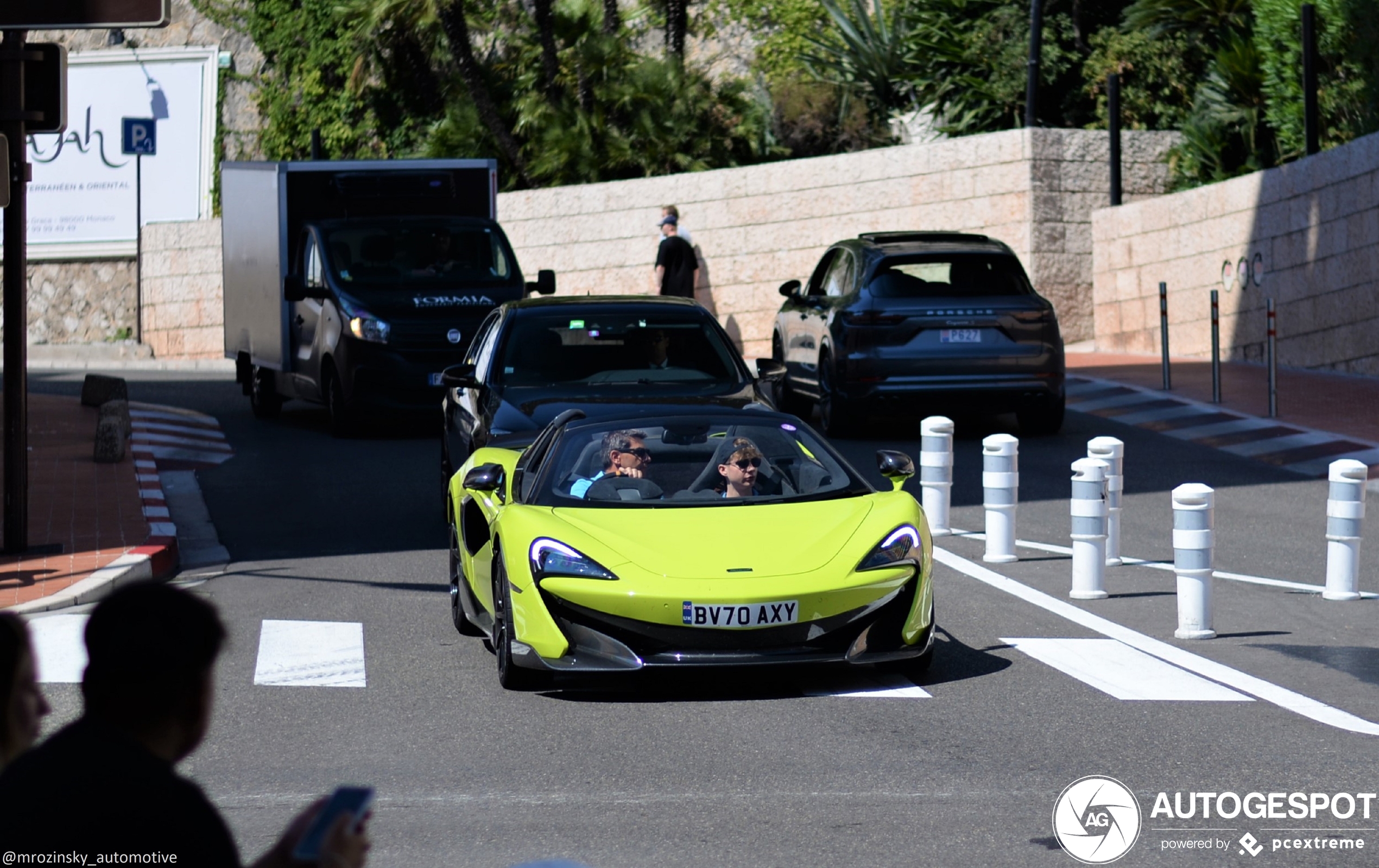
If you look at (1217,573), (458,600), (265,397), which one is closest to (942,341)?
(1217,573)

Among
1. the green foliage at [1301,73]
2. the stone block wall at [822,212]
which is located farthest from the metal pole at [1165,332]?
the stone block wall at [822,212]

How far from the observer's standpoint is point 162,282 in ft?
112

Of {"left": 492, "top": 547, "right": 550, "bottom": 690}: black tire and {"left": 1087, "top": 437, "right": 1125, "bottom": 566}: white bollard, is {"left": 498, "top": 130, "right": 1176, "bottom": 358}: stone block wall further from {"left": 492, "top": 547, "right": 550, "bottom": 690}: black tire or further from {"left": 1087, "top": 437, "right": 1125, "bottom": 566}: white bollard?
{"left": 492, "top": 547, "right": 550, "bottom": 690}: black tire

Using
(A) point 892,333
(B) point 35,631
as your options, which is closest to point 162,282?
(A) point 892,333

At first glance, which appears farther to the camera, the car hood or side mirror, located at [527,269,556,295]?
side mirror, located at [527,269,556,295]

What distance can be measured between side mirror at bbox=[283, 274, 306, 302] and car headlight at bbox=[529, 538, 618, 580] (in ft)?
37.4

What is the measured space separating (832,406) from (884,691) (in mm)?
9738

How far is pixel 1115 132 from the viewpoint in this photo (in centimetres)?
2684

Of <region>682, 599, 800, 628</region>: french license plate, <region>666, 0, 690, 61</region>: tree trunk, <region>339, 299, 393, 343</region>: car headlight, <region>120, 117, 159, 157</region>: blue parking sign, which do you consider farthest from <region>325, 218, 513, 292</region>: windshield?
<region>120, 117, 159, 157</region>: blue parking sign

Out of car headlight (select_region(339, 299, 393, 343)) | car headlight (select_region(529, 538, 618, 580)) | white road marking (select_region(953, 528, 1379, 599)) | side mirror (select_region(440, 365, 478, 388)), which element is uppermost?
car headlight (select_region(339, 299, 393, 343))

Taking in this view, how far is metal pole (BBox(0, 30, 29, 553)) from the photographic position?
445 inches

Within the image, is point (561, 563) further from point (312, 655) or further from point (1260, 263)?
point (1260, 263)

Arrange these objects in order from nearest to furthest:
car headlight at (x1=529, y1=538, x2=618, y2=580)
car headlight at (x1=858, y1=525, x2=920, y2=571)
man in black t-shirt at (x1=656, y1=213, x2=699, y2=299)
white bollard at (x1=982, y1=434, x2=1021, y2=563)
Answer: car headlight at (x1=529, y1=538, x2=618, y2=580) < car headlight at (x1=858, y1=525, x2=920, y2=571) < white bollard at (x1=982, y1=434, x2=1021, y2=563) < man in black t-shirt at (x1=656, y1=213, x2=699, y2=299)

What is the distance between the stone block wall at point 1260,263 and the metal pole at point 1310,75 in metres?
0.40
